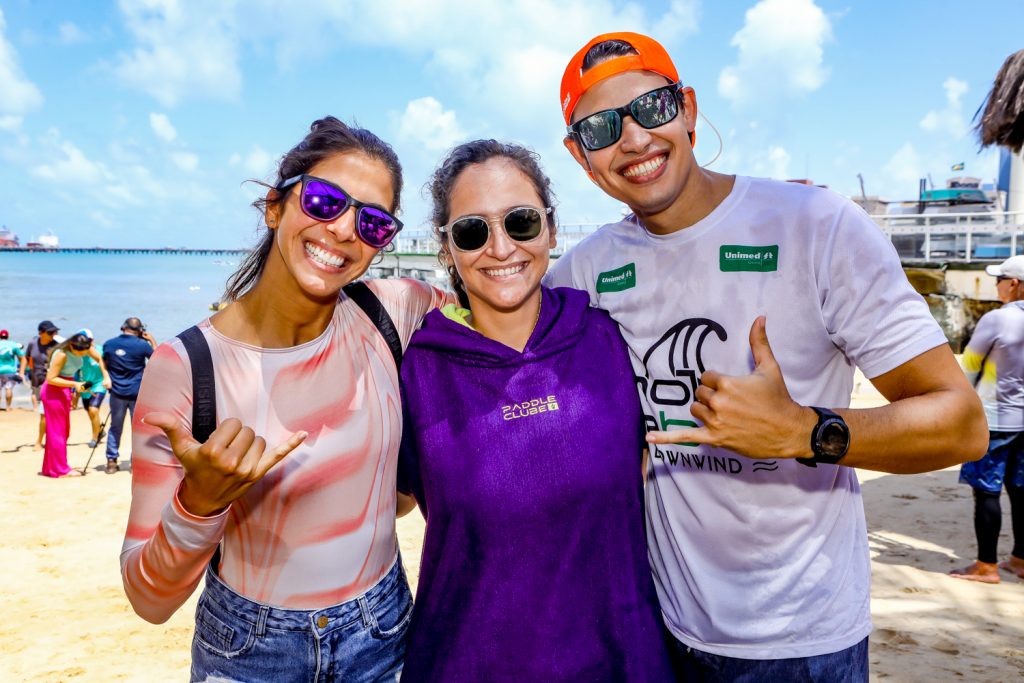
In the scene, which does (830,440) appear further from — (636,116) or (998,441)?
(998,441)

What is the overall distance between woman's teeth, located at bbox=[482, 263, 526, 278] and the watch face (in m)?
1.08

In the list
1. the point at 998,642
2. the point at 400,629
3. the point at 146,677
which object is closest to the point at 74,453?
the point at 146,677

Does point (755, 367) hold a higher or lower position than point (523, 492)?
higher

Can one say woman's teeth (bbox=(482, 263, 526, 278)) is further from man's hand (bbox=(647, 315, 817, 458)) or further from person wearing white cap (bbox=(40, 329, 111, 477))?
person wearing white cap (bbox=(40, 329, 111, 477))

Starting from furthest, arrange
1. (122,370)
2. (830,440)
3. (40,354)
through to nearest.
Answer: (40,354) < (122,370) < (830,440)

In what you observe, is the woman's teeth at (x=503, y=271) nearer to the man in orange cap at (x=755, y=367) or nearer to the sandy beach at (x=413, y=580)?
the man in orange cap at (x=755, y=367)

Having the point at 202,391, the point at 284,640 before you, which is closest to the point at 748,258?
the point at 202,391

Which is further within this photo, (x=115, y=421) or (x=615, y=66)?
(x=115, y=421)

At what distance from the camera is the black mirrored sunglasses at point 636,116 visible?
2.38 meters

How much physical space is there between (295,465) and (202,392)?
33 cm

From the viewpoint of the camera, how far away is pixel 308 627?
204 centimetres

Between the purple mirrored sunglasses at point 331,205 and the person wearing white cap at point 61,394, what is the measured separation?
33.3 feet

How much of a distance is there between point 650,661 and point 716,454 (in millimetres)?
651

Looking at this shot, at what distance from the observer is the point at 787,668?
82.2 inches
